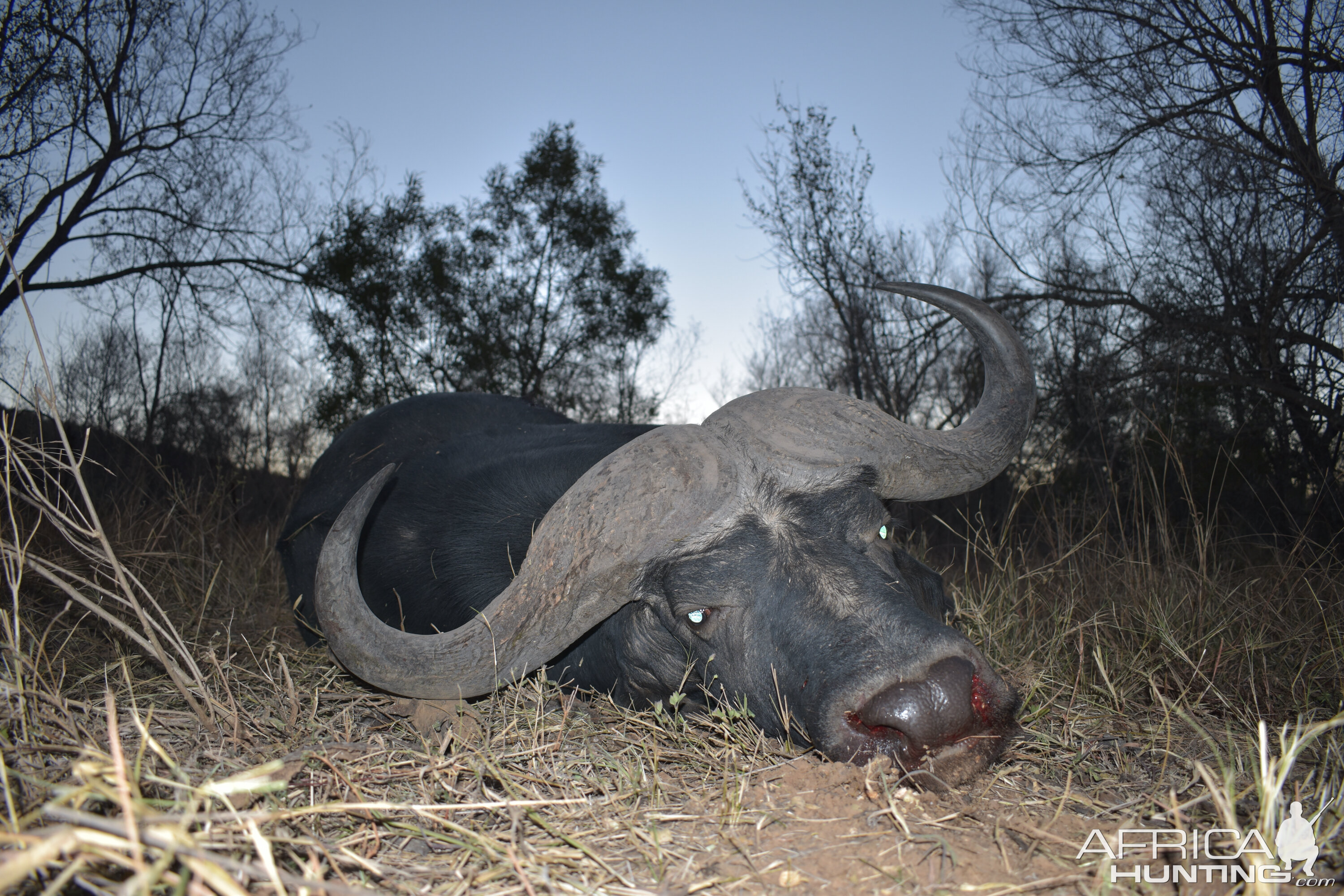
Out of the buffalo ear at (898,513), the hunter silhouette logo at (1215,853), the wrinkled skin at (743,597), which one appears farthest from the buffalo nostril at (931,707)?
the buffalo ear at (898,513)

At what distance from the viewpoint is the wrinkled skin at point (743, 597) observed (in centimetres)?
181

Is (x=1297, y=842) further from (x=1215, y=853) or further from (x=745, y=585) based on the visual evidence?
(x=745, y=585)

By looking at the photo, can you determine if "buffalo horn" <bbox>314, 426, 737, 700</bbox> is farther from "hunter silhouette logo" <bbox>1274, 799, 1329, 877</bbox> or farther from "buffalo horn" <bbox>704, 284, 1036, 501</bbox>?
"hunter silhouette logo" <bbox>1274, 799, 1329, 877</bbox>

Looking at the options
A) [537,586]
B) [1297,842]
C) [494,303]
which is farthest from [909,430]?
[494,303]

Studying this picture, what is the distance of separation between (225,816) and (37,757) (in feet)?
3.11

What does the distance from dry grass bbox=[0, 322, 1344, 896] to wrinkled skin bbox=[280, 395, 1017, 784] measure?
0.12m

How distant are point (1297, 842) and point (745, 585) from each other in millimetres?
1346

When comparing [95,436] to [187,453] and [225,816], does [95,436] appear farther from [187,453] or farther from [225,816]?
[225,816]

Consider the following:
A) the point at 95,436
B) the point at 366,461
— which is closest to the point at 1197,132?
the point at 366,461

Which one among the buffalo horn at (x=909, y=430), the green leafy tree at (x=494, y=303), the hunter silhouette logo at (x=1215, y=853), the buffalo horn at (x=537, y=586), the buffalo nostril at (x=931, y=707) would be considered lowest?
the hunter silhouette logo at (x=1215, y=853)

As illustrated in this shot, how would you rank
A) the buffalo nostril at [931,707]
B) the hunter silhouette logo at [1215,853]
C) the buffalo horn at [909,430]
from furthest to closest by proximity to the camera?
1. the buffalo horn at [909,430]
2. the buffalo nostril at [931,707]
3. the hunter silhouette logo at [1215,853]

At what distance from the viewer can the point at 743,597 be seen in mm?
2248

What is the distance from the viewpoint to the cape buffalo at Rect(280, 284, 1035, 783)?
1834mm

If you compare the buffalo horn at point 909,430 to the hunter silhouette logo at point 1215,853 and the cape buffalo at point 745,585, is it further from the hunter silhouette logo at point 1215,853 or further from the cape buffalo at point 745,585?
the hunter silhouette logo at point 1215,853
